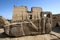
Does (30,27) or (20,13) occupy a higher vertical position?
(20,13)

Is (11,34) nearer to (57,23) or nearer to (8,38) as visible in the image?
(8,38)

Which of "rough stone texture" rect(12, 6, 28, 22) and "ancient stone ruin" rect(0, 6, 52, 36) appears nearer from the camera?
"ancient stone ruin" rect(0, 6, 52, 36)

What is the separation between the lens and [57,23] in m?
20.4

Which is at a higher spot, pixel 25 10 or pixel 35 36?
pixel 25 10

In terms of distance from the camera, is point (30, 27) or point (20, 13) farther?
point (20, 13)

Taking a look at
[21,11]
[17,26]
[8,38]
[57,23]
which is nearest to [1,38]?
[8,38]

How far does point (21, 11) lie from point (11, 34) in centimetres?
1529

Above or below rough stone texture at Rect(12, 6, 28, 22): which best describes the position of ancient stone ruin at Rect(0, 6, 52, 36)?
below

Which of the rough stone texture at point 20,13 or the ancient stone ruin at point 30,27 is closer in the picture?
the ancient stone ruin at point 30,27

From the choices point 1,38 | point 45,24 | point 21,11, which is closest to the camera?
point 1,38

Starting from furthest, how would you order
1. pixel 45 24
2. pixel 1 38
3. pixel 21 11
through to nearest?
pixel 21 11
pixel 45 24
pixel 1 38

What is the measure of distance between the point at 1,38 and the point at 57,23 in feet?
56.1

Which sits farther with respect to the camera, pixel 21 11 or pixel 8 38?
pixel 21 11

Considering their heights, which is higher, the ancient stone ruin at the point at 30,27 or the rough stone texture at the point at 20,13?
the rough stone texture at the point at 20,13
